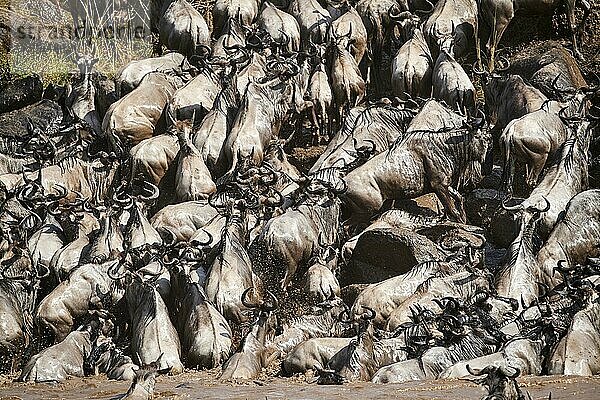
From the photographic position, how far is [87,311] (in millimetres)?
11211

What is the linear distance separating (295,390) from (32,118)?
1045cm

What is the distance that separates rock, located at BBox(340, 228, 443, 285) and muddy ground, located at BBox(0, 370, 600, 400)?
2702 mm

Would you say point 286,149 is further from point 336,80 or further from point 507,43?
point 507,43

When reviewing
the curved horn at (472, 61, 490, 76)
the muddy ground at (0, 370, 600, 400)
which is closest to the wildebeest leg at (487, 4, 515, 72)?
the curved horn at (472, 61, 490, 76)

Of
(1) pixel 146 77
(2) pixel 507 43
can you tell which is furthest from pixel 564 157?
(1) pixel 146 77

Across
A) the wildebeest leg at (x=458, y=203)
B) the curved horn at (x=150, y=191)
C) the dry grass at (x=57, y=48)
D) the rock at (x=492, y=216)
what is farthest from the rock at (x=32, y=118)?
the rock at (x=492, y=216)

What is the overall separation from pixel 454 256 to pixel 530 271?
78cm

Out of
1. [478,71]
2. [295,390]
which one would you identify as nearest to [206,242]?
[295,390]

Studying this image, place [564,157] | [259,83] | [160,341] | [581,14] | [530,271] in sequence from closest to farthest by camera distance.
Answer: [160,341], [530,271], [564,157], [259,83], [581,14]

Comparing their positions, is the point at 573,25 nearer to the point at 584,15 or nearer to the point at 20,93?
the point at 584,15

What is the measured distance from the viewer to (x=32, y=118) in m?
17.7

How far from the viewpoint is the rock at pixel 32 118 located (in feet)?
56.9

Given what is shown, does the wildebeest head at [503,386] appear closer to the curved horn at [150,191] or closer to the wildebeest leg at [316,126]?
the curved horn at [150,191]

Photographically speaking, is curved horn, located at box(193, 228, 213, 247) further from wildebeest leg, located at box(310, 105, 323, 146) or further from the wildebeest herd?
wildebeest leg, located at box(310, 105, 323, 146)
